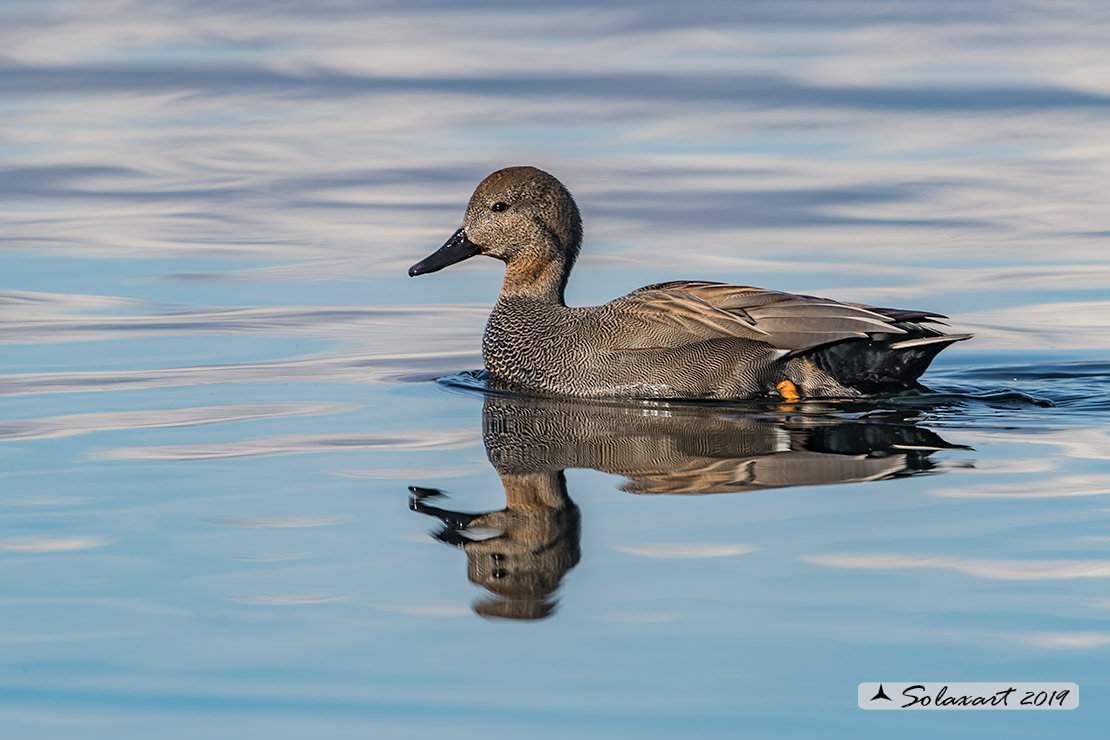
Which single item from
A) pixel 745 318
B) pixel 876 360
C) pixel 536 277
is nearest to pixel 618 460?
pixel 745 318

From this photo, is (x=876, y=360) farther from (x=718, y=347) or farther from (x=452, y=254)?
(x=452, y=254)

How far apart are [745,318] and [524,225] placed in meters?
1.67

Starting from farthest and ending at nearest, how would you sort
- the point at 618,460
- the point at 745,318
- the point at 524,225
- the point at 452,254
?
the point at 452,254, the point at 524,225, the point at 745,318, the point at 618,460

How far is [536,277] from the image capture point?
955 centimetres

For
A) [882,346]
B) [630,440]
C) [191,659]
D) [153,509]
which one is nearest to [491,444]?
[630,440]

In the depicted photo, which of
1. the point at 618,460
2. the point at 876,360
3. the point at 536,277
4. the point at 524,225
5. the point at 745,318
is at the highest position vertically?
the point at 524,225

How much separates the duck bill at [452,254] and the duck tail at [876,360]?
7.50 feet

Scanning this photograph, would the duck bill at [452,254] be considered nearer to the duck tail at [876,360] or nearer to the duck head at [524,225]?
the duck head at [524,225]

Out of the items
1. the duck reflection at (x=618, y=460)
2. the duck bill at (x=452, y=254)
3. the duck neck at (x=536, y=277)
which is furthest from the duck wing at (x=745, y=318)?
the duck bill at (x=452, y=254)

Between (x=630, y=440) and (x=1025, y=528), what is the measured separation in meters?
2.14

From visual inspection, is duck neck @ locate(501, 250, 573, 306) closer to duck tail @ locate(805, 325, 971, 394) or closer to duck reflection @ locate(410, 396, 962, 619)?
duck reflection @ locate(410, 396, 962, 619)

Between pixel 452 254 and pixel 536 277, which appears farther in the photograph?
pixel 452 254

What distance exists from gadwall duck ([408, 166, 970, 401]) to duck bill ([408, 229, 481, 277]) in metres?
0.81

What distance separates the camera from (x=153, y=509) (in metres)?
5.91
